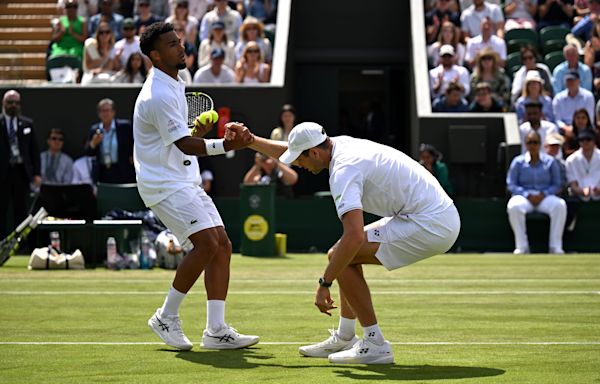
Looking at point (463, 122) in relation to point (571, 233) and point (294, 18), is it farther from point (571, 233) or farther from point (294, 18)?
point (294, 18)

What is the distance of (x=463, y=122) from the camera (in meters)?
20.5

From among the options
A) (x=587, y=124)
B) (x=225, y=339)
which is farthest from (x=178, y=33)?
(x=225, y=339)

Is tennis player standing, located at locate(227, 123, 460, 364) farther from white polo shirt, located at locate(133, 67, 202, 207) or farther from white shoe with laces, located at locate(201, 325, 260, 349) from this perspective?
white polo shirt, located at locate(133, 67, 202, 207)

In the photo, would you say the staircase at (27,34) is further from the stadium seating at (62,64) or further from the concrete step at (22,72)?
the stadium seating at (62,64)

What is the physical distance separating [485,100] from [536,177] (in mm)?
2293

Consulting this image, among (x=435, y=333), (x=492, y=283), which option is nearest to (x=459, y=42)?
(x=492, y=283)

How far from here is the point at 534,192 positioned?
1877 cm

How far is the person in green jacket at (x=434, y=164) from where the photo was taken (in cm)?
1923

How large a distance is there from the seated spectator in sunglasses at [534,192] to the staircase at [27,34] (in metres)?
9.06

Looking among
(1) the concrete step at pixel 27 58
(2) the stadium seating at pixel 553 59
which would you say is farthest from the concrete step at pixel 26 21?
(2) the stadium seating at pixel 553 59

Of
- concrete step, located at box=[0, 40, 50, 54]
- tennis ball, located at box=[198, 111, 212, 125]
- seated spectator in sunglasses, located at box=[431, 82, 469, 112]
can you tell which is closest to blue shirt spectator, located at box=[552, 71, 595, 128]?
seated spectator in sunglasses, located at box=[431, 82, 469, 112]

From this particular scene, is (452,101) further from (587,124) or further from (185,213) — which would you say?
(185,213)

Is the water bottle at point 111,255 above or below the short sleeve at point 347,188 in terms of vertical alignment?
below

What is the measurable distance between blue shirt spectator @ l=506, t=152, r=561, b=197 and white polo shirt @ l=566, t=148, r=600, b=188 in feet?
1.88
